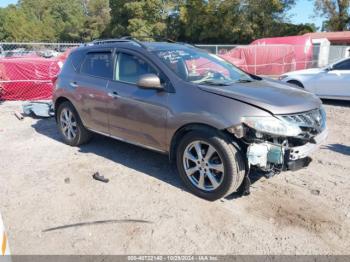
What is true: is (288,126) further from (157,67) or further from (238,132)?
(157,67)

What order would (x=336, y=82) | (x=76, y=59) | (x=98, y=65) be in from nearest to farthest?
(x=98, y=65), (x=76, y=59), (x=336, y=82)

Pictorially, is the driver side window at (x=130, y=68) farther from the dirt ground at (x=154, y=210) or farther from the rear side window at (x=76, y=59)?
the dirt ground at (x=154, y=210)

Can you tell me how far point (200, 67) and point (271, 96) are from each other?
1.13 metres

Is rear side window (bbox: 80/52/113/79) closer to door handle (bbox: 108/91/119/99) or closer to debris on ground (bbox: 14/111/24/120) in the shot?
door handle (bbox: 108/91/119/99)

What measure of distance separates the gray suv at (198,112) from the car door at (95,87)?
2cm

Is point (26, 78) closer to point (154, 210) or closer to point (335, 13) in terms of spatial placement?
point (154, 210)

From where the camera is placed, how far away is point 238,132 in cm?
362

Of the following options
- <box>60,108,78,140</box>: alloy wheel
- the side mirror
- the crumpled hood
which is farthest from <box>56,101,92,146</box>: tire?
the crumpled hood

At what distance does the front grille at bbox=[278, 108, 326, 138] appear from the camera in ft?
12.1

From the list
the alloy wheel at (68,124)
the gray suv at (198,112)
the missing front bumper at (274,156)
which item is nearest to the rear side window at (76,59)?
the gray suv at (198,112)

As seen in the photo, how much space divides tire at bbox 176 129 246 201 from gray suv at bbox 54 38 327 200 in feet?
0.03

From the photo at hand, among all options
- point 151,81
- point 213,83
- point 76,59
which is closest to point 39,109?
point 76,59

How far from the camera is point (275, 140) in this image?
3.64m

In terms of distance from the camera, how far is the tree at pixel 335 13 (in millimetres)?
43531
